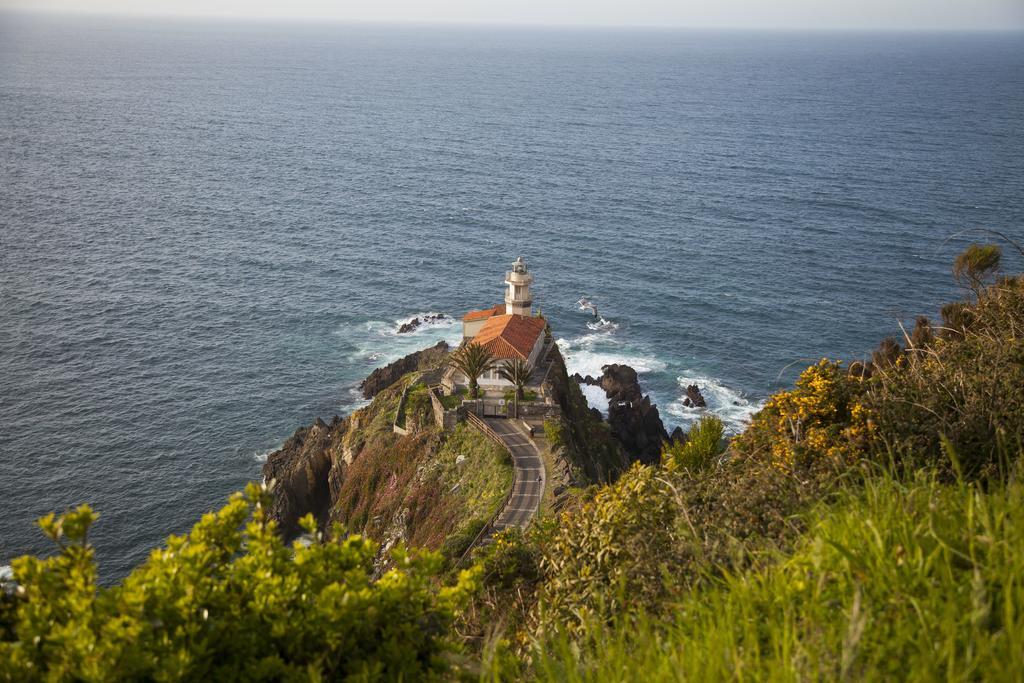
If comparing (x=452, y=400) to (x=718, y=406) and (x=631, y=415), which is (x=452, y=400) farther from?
(x=718, y=406)

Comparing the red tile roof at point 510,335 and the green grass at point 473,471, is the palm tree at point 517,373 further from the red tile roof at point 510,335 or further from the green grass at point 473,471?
the green grass at point 473,471

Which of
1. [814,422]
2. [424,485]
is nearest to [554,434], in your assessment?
[424,485]

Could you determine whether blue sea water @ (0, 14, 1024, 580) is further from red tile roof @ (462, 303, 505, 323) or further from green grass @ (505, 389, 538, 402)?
green grass @ (505, 389, 538, 402)

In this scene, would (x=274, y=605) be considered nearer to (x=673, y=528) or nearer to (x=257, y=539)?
(x=257, y=539)

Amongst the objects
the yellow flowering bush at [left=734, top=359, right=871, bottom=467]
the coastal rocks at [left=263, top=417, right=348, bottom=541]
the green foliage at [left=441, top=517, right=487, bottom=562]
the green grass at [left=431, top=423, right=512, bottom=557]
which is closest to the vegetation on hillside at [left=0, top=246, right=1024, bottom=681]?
the yellow flowering bush at [left=734, top=359, right=871, bottom=467]

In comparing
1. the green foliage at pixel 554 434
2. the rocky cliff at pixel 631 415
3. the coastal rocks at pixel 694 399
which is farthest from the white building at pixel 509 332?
the coastal rocks at pixel 694 399
